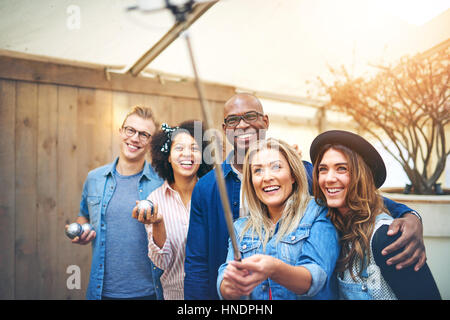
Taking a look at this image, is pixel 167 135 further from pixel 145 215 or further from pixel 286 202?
pixel 286 202

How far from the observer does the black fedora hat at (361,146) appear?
1056 mm

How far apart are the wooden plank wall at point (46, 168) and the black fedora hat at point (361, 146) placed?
6.25 ft

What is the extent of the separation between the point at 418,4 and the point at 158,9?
195 cm

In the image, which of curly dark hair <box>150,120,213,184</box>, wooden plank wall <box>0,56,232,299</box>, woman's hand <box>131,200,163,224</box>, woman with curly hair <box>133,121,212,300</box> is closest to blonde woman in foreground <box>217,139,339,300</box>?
woman's hand <box>131,200,163,224</box>

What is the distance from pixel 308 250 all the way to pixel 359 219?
0.73 ft

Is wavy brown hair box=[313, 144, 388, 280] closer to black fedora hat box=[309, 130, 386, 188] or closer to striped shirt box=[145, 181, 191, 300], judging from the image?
black fedora hat box=[309, 130, 386, 188]

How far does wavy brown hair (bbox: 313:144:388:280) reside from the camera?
0.97 metres

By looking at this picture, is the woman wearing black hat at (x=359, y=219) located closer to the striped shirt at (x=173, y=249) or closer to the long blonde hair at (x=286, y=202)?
the long blonde hair at (x=286, y=202)

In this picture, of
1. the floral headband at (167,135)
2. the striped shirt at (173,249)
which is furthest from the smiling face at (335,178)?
the floral headband at (167,135)

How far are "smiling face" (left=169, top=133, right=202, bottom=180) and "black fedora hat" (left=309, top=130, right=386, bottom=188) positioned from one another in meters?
0.70

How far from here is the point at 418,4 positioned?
5.97 ft

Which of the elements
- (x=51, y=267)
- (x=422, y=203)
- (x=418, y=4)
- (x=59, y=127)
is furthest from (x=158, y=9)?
(x=51, y=267)

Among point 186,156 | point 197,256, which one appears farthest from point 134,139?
point 197,256
